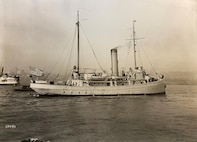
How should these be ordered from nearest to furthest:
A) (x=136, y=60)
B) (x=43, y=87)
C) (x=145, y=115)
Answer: (x=136, y=60) → (x=145, y=115) → (x=43, y=87)

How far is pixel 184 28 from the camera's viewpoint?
3.93 meters

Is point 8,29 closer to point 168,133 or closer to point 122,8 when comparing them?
point 122,8

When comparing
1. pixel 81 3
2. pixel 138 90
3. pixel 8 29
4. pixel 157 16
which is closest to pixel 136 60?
pixel 157 16

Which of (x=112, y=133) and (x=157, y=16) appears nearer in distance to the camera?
(x=112, y=133)

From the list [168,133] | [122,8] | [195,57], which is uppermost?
[122,8]

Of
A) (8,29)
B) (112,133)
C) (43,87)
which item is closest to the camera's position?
(112,133)

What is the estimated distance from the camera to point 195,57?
3895mm

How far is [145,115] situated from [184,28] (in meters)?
1.62

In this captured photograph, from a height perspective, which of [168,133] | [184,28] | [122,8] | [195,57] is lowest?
[168,133]

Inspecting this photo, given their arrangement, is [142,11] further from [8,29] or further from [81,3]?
[8,29]

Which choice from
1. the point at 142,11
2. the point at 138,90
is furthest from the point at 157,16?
the point at 138,90

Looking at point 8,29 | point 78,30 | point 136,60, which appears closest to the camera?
point 8,29

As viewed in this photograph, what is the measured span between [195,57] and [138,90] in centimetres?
550

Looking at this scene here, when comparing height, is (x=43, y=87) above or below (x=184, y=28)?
below
